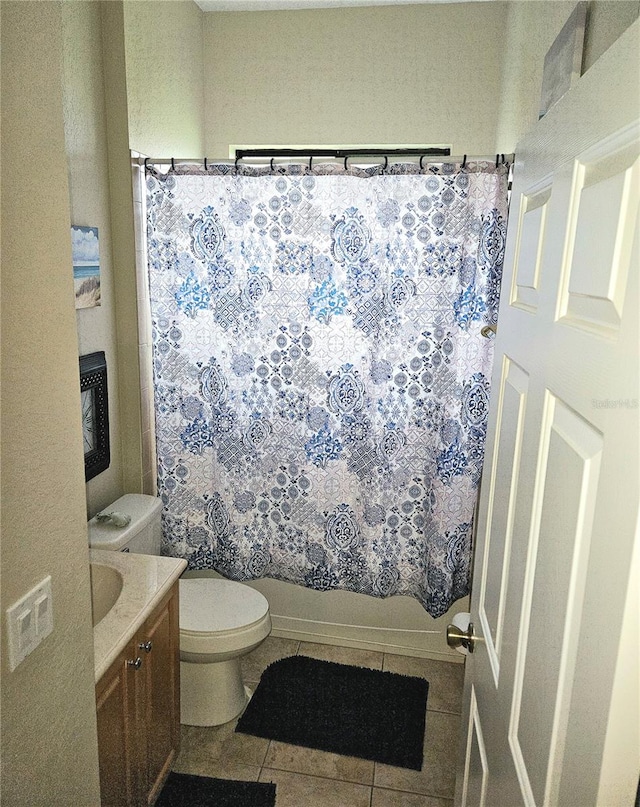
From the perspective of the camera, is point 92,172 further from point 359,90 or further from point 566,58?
point 566,58

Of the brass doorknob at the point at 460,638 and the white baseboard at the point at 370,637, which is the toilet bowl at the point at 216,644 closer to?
the white baseboard at the point at 370,637

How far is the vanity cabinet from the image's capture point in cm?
160

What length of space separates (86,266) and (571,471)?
2007 mm

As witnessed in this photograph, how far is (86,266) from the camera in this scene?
2.27 meters

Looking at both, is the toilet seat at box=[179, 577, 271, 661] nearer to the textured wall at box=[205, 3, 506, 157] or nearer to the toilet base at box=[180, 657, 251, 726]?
the toilet base at box=[180, 657, 251, 726]

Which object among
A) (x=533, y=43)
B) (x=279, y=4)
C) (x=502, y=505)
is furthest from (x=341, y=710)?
(x=279, y=4)

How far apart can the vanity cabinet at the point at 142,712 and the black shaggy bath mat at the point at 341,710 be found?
43 centimetres

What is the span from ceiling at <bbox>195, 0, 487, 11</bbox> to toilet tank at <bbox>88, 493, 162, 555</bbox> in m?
2.30

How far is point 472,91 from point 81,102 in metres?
1.74

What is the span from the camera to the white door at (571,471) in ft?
1.95

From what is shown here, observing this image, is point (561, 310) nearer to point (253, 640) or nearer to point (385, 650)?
point (253, 640)

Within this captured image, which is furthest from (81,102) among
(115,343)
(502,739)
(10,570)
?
(502,739)

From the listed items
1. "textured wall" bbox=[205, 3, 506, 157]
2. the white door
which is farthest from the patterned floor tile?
"textured wall" bbox=[205, 3, 506, 157]

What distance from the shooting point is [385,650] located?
284cm
